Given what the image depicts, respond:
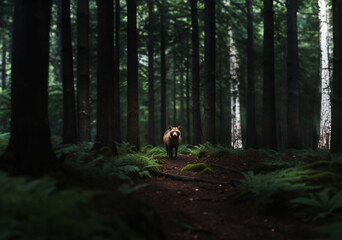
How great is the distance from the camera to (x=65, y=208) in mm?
2910

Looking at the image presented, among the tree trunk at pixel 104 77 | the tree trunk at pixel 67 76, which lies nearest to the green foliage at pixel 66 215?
the tree trunk at pixel 104 77

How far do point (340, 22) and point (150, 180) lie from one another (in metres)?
7.12

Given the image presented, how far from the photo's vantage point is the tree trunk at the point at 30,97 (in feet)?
14.6

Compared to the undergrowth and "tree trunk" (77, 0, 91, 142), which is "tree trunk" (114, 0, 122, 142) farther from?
the undergrowth

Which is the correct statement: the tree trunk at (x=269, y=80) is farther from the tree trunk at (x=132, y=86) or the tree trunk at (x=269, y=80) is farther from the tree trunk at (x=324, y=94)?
the tree trunk at (x=132, y=86)

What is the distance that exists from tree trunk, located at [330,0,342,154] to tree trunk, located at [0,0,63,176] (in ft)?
24.7

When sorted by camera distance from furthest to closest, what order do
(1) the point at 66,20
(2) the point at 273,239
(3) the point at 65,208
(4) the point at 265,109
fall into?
1. (4) the point at 265,109
2. (1) the point at 66,20
3. (2) the point at 273,239
4. (3) the point at 65,208

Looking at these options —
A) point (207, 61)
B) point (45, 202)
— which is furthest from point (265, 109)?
point (45, 202)

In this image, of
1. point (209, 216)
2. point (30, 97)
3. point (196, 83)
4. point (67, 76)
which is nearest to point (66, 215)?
point (30, 97)

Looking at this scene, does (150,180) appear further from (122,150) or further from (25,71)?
(25,71)

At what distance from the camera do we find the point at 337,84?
8.27m

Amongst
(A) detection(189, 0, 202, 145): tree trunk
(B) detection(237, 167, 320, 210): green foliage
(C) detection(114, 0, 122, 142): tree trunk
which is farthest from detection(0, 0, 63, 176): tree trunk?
(A) detection(189, 0, 202, 145): tree trunk

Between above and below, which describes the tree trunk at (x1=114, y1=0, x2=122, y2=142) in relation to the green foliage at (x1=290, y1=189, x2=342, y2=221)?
above

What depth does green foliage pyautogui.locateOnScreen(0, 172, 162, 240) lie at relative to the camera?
2.62 meters
